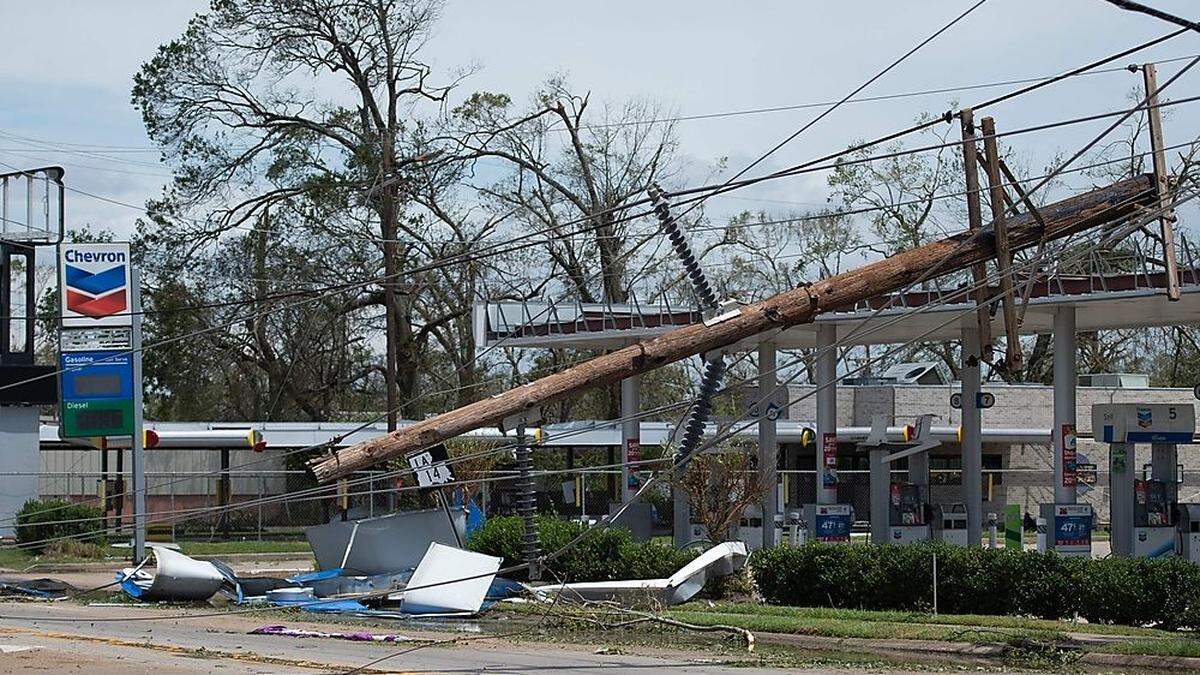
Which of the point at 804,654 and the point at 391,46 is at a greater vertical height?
the point at 391,46

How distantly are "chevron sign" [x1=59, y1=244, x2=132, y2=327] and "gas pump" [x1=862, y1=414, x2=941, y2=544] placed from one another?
50.5 feet

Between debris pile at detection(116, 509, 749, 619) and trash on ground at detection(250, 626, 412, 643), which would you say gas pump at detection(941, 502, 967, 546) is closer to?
debris pile at detection(116, 509, 749, 619)

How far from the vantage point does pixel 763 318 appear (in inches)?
561

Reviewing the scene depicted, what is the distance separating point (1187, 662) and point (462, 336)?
39.4 meters

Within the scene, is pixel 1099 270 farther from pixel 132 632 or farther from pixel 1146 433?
pixel 132 632

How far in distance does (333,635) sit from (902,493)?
16092mm

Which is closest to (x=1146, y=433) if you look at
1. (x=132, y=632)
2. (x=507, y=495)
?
(x=132, y=632)

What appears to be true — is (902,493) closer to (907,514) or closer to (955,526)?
(907,514)

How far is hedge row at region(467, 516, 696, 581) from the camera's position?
74.6ft

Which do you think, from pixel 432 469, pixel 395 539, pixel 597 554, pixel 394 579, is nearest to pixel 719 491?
pixel 597 554

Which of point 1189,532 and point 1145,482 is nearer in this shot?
point 1189,532

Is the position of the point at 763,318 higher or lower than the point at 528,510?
higher

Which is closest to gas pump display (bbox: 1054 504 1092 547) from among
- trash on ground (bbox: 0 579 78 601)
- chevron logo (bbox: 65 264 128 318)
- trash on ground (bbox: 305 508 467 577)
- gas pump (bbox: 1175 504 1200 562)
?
gas pump (bbox: 1175 504 1200 562)

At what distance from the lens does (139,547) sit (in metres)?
28.2
